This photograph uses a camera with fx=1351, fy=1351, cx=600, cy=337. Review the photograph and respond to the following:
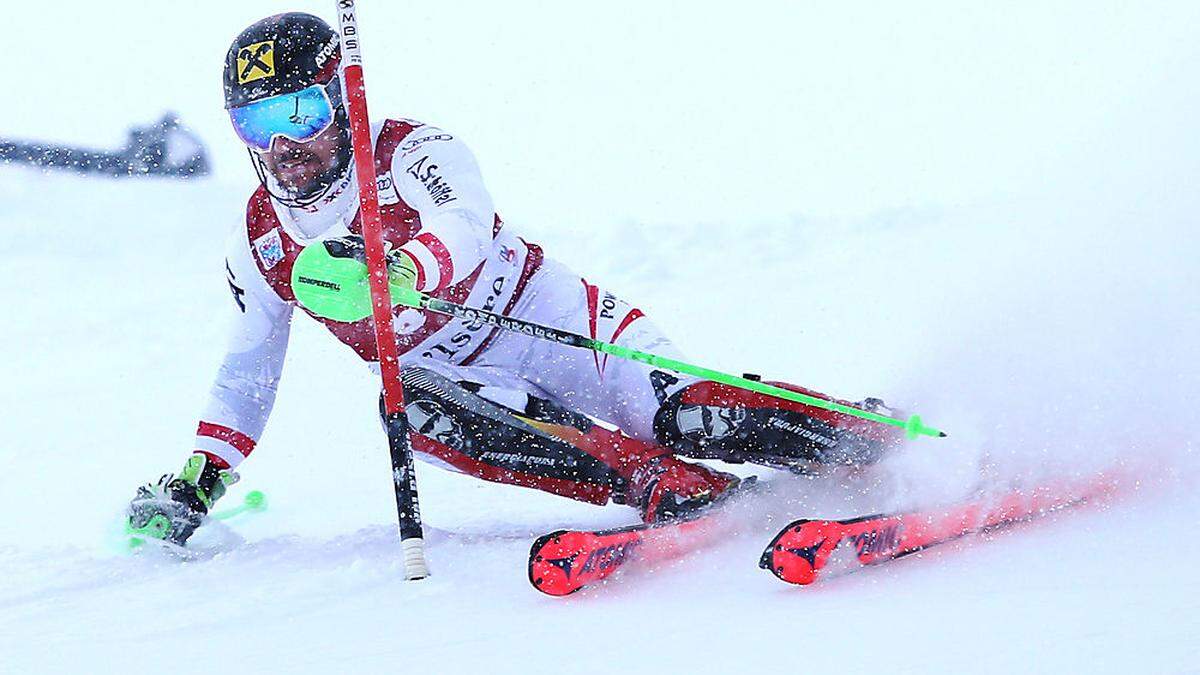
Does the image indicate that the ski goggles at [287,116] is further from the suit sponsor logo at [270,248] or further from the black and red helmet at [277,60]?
the suit sponsor logo at [270,248]

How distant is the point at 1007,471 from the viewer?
11.2ft

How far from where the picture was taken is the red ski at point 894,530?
2.66 metres

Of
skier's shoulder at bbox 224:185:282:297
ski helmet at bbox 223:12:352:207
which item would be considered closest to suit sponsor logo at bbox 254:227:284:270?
skier's shoulder at bbox 224:185:282:297

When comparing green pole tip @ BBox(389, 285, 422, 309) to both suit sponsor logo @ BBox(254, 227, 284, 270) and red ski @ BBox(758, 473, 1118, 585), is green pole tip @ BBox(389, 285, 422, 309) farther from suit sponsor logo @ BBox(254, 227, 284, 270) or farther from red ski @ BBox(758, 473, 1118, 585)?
red ski @ BBox(758, 473, 1118, 585)

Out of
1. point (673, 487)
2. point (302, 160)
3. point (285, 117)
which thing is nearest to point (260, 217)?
point (302, 160)

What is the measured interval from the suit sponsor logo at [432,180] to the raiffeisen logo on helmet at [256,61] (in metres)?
0.44

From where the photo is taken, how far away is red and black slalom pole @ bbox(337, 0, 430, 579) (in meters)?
3.17

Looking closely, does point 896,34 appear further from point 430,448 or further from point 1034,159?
point 430,448

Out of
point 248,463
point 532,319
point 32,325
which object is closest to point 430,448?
point 532,319

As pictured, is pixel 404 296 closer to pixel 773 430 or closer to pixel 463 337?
pixel 463 337

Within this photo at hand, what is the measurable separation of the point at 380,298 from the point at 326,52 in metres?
0.82

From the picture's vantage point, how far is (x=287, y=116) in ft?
11.5

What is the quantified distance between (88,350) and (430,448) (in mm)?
4925

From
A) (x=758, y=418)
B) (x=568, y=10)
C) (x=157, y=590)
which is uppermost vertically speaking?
(x=568, y=10)
